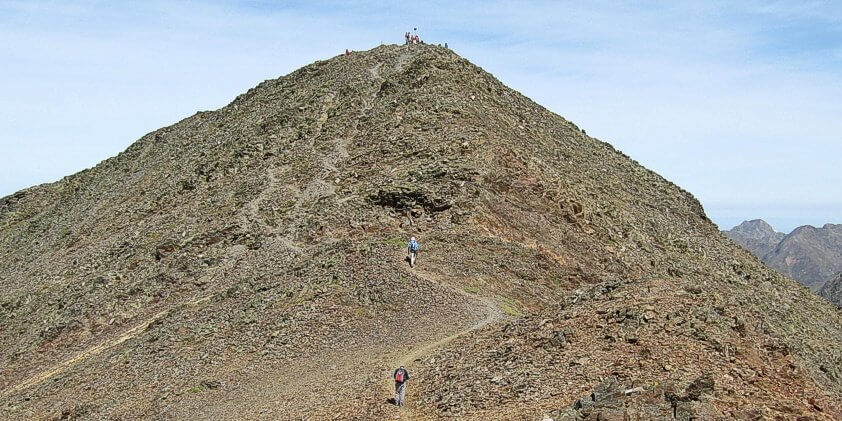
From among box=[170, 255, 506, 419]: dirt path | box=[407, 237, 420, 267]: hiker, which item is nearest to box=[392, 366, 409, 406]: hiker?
box=[170, 255, 506, 419]: dirt path

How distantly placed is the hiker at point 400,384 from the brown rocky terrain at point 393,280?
0.51 m

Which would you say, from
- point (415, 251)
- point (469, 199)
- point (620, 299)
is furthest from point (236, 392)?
point (469, 199)

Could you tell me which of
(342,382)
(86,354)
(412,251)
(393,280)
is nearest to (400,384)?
(342,382)

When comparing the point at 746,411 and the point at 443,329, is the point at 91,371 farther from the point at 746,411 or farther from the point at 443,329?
the point at 746,411

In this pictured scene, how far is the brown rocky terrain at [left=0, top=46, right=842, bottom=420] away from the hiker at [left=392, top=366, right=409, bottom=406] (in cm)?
51

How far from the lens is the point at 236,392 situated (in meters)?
33.7

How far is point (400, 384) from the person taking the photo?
27.1m

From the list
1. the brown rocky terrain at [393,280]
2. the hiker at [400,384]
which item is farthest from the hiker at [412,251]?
the hiker at [400,384]

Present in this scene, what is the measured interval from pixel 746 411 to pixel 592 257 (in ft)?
94.1

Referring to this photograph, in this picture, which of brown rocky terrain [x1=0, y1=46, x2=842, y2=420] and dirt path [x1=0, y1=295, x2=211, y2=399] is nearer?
brown rocky terrain [x1=0, y1=46, x2=842, y2=420]

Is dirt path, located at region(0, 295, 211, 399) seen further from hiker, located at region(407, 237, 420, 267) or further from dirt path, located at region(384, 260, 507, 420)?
dirt path, located at region(384, 260, 507, 420)

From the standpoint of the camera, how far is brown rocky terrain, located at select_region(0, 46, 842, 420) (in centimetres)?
2608

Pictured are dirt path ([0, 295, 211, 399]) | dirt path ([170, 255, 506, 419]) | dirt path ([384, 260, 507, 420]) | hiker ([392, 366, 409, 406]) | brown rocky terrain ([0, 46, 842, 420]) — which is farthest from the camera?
dirt path ([0, 295, 211, 399])

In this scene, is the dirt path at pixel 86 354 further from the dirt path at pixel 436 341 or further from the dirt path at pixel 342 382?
the dirt path at pixel 436 341
